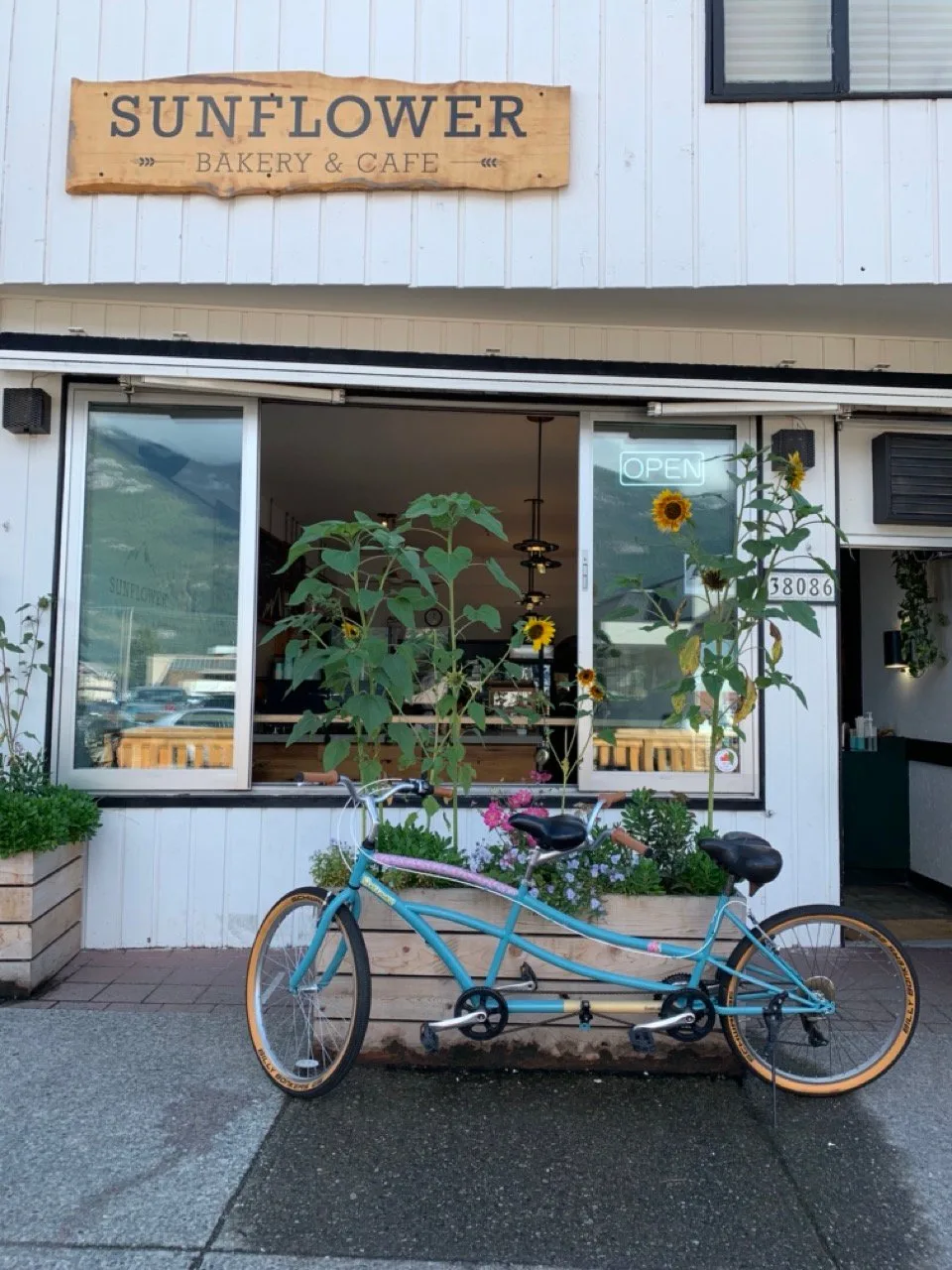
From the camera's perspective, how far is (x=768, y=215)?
3.84 meters

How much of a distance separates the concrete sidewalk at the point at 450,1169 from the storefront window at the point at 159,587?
5.12 feet

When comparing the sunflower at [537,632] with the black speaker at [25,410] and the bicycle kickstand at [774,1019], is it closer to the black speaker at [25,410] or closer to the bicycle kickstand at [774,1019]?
the bicycle kickstand at [774,1019]

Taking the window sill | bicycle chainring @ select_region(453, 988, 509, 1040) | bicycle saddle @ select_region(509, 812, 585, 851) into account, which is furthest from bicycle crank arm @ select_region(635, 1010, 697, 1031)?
the window sill

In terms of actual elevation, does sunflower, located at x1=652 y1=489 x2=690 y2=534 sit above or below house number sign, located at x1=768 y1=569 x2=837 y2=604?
above

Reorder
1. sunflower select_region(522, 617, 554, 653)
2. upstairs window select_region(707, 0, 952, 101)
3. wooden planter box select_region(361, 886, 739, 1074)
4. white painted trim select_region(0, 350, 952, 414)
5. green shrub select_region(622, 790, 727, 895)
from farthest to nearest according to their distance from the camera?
white painted trim select_region(0, 350, 952, 414) → upstairs window select_region(707, 0, 952, 101) → sunflower select_region(522, 617, 554, 653) → green shrub select_region(622, 790, 727, 895) → wooden planter box select_region(361, 886, 739, 1074)

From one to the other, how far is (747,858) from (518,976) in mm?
823

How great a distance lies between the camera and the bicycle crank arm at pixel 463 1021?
8.67 feet

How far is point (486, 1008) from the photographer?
8.79ft

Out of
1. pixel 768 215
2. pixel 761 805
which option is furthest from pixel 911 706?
pixel 768 215

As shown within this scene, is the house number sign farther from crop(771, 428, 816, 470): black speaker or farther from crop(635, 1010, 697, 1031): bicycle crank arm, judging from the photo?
crop(635, 1010, 697, 1031): bicycle crank arm

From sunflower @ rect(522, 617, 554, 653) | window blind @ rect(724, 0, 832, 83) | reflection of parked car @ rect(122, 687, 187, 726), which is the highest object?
window blind @ rect(724, 0, 832, 83)

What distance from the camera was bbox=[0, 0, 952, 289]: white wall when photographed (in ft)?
12.5

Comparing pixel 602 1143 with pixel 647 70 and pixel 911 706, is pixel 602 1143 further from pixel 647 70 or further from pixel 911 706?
pixel 911 706

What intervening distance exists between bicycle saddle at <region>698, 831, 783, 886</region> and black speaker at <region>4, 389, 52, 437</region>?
11.4ft
